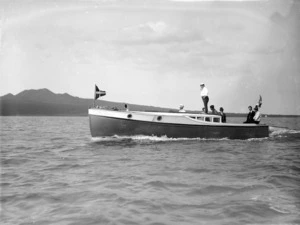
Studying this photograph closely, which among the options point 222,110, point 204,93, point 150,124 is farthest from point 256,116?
point 150,124

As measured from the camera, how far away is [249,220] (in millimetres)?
5930

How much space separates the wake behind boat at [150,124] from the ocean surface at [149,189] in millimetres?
4311

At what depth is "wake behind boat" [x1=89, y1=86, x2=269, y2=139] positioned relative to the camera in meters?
18.3

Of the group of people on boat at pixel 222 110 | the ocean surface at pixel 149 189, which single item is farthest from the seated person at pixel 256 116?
the ocean surface at pixel 149 189

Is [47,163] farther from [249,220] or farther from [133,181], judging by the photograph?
[249,220]

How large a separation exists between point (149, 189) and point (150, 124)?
1065cm

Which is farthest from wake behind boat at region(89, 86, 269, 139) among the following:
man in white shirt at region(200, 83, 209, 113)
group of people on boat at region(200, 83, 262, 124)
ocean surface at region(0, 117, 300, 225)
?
ocean surface at region(0, 117, 300, 225)

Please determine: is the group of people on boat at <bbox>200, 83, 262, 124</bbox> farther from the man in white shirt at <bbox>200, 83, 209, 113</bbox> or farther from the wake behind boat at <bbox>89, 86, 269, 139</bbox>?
the wake behind boat at <bbox>89, 86, 269, 139</bbox>

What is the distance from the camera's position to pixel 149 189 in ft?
25.9

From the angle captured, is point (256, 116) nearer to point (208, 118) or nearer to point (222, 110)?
point (222, 110)

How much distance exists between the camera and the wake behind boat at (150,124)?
18297 millimetres

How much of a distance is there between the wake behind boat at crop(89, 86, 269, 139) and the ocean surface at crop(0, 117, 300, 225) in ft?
14.1

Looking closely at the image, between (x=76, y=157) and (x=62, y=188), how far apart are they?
5679 mm

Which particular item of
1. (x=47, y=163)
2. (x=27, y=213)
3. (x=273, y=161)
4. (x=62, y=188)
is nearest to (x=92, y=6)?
(x=62, y=188)
